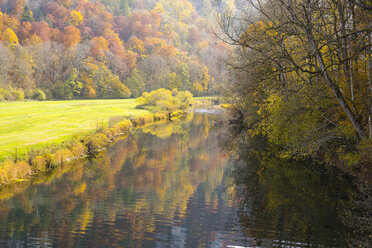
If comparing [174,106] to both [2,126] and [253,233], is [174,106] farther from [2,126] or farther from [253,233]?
[253,233]

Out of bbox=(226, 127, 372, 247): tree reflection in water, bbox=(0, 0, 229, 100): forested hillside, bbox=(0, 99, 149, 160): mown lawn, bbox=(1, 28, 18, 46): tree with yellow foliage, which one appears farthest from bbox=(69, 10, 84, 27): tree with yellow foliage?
bbox=(226, 127, 372, 247): tree reflection in water

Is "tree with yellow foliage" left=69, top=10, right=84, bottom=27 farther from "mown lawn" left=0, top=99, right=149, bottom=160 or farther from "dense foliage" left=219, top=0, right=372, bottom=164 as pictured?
A: "dense foliage" left=219, top=0, right=372, bottom=164

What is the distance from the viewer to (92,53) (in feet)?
282

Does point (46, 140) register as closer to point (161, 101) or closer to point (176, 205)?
point (176, 205)

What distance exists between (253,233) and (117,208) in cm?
545

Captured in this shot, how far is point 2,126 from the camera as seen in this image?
2802 cm

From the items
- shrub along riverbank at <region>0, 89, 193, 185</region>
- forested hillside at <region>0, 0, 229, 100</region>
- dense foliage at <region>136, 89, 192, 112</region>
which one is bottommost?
shrub along riverbank at <region>0, 89, 193, 185</region>

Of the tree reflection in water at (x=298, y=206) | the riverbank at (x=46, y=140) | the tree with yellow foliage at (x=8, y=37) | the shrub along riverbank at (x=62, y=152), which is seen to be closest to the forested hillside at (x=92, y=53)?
the tree with yellow foliage at (x=8, y=37)

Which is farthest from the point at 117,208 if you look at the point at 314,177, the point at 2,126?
the point at 2,126

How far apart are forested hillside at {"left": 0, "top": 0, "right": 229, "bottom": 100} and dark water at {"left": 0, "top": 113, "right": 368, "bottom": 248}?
27.1 m

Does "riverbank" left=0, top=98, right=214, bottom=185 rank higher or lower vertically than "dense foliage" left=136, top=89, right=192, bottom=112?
lower

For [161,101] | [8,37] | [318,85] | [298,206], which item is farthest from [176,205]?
[8,37]

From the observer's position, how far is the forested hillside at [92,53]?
67.6 metres

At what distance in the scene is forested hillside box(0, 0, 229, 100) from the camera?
67625 mm
